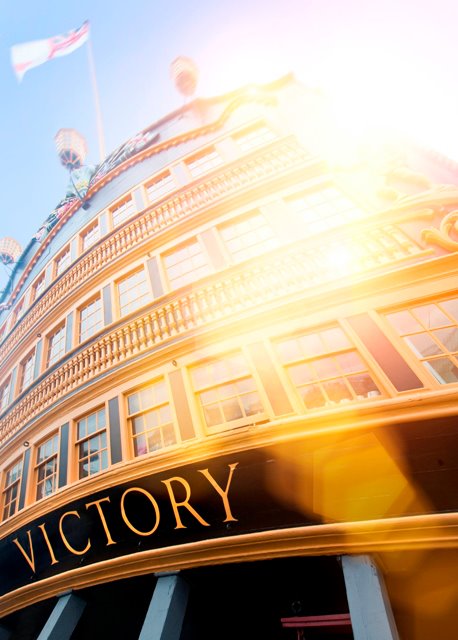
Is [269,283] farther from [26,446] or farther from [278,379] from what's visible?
[26,446]

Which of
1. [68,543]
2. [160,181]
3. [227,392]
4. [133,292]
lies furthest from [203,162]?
[68,543]

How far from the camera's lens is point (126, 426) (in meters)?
6.95

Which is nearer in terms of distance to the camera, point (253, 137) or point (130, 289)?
point (130, 289)

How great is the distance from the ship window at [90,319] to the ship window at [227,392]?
15.3 ft

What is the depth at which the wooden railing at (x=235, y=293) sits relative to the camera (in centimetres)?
645

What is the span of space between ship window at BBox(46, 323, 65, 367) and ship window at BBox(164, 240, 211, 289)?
4.76 metres

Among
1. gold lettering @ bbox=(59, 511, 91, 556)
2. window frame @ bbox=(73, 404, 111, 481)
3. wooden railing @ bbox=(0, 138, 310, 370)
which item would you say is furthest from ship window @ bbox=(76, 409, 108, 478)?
wooden railing @ bbox=(0, 138, 310, 370)

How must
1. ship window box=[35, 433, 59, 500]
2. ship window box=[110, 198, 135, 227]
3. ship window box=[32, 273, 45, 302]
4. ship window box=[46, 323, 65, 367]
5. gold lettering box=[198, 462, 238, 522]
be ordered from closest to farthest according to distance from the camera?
gold lettering box=[198, 462, 238, 522], ship window box=[35, 433, 59, 500], ship window box=[46, 323, 65, 367], ship window box=[110, 198, 135, 227], ship window box=[32, 273, 45, 302]

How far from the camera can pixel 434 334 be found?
529cm

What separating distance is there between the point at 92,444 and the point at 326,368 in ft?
19.5

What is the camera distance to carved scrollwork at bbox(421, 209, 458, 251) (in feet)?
A: 19.3

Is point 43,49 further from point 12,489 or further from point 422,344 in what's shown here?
point 422,344

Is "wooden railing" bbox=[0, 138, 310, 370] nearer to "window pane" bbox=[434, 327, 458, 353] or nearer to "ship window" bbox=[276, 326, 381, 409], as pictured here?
"ship window" bbox=[276, 326, 381, 409]

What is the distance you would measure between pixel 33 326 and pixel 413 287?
12.9m
